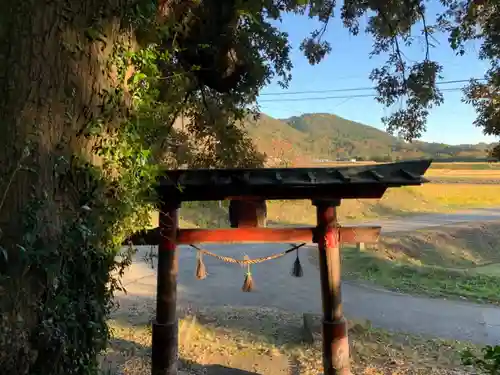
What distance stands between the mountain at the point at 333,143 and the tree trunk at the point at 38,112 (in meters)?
3.76

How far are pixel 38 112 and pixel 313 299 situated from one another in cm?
912

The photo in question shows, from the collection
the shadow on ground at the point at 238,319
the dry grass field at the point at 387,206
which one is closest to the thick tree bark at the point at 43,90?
the shadow on ground at the point at 238,319

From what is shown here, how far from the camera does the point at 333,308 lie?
4.94 metres

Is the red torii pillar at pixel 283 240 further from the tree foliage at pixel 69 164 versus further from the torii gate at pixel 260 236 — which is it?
the tree foliage at pixel 69 164

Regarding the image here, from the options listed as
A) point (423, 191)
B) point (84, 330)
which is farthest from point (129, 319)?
point (423, 191)

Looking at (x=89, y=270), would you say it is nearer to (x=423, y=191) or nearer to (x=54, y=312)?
(x=54, y=312)

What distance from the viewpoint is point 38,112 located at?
2061mm

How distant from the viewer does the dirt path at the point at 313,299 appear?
27.8 feet

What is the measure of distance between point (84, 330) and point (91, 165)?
0.85 meters

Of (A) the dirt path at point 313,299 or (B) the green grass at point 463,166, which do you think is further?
(B) the green grass at point 463,166

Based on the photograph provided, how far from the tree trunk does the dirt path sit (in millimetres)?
7735

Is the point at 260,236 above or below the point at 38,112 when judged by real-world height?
below

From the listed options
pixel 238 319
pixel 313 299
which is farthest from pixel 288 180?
pixel 313 299

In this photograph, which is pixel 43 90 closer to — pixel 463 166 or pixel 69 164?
pixel 69 164
